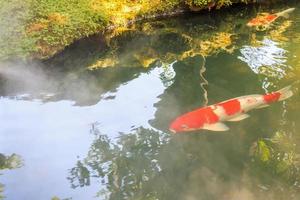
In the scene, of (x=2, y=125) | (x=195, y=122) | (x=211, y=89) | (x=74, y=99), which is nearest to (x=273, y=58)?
(x=211, y=89)

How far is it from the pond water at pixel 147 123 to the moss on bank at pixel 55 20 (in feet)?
1.20

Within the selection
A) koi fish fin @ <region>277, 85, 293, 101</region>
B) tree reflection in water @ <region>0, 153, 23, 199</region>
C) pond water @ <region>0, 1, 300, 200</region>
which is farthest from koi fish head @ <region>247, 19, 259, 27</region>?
tree reflection in water @ <region>0, 153, 23, 199</region>

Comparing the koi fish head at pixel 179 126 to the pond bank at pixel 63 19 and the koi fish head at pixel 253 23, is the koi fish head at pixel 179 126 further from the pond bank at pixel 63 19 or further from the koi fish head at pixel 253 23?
the koi fish head at pixel 253 23

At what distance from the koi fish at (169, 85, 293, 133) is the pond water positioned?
237 mm

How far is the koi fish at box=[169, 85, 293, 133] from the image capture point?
702 cm

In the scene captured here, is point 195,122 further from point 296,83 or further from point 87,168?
point 296,83

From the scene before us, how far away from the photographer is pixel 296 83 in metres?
8.83

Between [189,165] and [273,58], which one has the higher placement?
[273,58]

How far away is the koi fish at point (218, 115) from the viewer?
702 cm

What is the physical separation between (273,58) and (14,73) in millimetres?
6142

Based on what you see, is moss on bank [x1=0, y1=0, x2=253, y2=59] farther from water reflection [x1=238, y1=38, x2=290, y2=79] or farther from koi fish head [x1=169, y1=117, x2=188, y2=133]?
koi fish head [x1=169, y1=117, x2=188, y2=133]

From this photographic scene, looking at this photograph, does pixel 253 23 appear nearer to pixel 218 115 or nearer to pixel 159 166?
pixel 218 115

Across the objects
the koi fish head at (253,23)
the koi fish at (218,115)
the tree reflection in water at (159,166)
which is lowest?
the tree reflection in water at (159,166)

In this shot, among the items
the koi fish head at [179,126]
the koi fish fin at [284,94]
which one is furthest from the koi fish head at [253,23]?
the koi fish head at [179,126]
